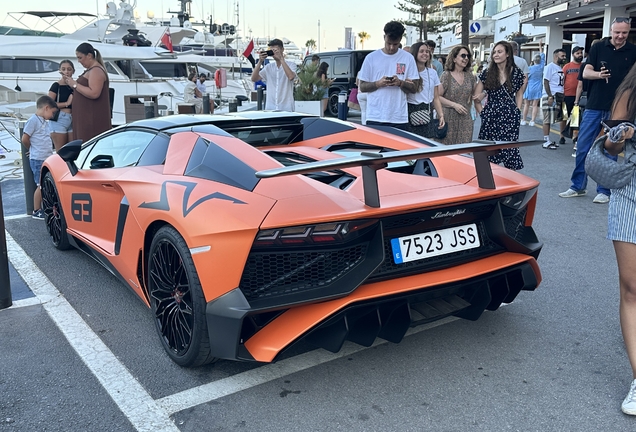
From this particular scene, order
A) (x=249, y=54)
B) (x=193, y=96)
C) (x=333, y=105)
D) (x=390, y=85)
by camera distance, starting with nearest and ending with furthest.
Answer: (x=390, y=85)
(x=249, y=54)
(x=193, y=96)
(x=333, y=105)

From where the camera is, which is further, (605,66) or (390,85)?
(605,66)

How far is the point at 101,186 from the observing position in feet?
13.0

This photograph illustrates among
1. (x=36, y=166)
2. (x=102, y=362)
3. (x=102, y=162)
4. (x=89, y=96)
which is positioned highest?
(x=89, y=96)

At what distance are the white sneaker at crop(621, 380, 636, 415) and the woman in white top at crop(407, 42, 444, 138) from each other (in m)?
4.29

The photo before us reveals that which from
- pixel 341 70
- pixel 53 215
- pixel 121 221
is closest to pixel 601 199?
pixel 121 221

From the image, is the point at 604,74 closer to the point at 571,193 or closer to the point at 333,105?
the point at 571,193

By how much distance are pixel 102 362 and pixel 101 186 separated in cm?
126

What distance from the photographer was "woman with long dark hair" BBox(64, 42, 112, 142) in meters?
6.79

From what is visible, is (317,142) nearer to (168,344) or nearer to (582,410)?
(168,344)

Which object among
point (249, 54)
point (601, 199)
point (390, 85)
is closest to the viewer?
point (390, 85)

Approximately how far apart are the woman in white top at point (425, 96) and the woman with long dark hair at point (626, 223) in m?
3.78

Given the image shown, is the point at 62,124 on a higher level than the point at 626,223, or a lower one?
higher

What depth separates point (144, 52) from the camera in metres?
19.8

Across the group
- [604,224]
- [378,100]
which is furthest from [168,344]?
[604,224]
